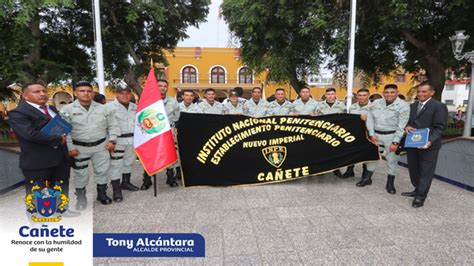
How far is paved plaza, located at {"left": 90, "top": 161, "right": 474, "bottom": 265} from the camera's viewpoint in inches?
104

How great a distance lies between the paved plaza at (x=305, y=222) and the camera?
263cm

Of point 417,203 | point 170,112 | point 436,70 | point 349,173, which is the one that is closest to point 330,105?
point 349,173

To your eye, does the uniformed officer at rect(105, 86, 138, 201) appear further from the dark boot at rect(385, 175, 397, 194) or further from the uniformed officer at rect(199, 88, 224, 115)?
the dark boot at rect(385, 175, 397, 194)

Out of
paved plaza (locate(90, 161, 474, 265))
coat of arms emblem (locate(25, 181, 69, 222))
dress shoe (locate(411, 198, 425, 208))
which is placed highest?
coat of arms emblem (locate(25, 181, 69, 222))

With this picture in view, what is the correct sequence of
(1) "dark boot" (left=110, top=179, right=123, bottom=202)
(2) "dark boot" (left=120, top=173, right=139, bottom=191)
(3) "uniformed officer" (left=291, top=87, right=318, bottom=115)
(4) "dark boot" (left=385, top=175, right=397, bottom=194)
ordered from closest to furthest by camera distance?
(1) "dark boot" (left=110, top=179, right=123, bottom=202) < (4) "dark boot" (left=385, top=175, right=397, bottom=194) < (2) "dark boot" (left=120, top=173, right=139, bottom=191) < (3) "uniformed officer" (left=291, top=87, right=318, bottom=115)

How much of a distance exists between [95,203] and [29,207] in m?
0.94

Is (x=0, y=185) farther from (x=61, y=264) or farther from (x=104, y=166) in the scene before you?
(x=61, y=264)

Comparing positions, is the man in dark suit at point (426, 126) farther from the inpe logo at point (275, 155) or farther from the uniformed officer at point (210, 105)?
the uniformed officer at point (210, 105)

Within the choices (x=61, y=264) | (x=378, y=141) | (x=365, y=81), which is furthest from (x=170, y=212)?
(x=365, y=81)

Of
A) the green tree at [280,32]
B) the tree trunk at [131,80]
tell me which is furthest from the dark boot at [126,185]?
the tree trunk at [131,80]

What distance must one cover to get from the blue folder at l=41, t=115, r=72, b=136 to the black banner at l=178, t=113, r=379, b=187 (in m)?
1.64

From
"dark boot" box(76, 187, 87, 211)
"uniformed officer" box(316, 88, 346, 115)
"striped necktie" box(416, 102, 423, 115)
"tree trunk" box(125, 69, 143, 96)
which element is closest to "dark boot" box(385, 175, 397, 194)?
"striped necktie" box(416, 102, 423, 115)

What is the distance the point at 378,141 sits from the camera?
4488 mm

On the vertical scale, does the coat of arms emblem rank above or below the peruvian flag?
below
